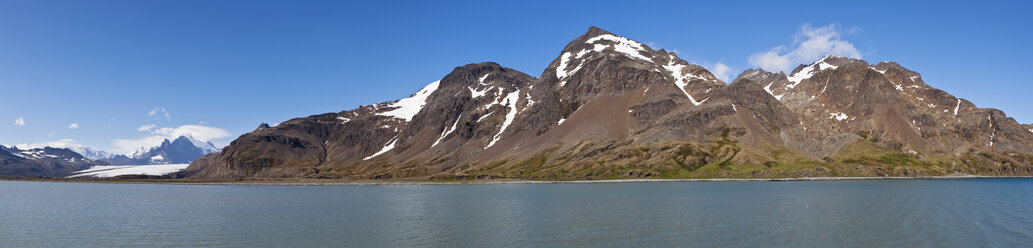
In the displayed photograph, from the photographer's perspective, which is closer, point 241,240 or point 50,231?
point 241,240

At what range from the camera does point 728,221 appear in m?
77.1

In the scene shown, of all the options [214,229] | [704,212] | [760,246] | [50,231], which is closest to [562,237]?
[760,246]

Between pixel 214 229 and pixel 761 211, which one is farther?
pixel 761 211

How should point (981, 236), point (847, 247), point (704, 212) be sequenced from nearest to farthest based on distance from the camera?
point (847, 247) < point (981, 236) < point (704, 212)

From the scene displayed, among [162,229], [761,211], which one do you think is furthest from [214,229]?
[761,211]

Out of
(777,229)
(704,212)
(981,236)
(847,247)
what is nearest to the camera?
(847,247)

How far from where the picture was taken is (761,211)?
297ft

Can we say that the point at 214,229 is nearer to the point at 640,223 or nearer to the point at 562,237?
Answer: the point at 562,237

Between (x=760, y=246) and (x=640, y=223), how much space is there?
21149mm

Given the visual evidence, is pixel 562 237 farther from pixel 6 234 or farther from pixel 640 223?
pixel 6 234

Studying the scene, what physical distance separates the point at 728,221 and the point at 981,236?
28505 millimetres

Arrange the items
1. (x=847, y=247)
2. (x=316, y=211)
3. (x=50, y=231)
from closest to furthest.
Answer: (x=847, y=247)
(x=50, y=231)
(x=316, y=211)

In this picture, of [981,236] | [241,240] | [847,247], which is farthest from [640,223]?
[241,240]

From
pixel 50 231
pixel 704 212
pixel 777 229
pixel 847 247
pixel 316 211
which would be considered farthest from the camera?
pixel 316 211
